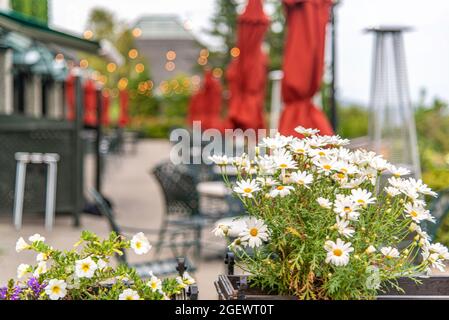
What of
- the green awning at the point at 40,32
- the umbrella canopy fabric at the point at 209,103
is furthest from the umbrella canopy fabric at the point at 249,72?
the umbrella canopy fabric at the point at 209,103

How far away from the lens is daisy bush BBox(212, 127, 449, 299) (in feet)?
4.89

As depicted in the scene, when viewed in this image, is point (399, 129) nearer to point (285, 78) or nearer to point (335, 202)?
point (285, 78)

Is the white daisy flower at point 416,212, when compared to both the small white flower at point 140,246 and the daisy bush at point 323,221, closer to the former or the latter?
the daisy bush at point 323,221

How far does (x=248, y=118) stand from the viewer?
791 centimetres

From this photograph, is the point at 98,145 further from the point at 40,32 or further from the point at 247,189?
the point at 247,189

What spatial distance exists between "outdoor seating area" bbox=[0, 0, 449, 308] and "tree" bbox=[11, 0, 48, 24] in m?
0.05

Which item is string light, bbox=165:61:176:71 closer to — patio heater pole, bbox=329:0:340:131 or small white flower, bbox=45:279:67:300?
patio heater pole, bbox=329:0:340:131

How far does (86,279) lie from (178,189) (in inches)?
170

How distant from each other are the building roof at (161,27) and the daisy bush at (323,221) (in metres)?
40.1

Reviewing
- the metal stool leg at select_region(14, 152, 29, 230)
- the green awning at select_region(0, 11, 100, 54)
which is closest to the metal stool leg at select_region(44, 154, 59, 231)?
the metal stool leg at select_region(14, 152, 29, 230)

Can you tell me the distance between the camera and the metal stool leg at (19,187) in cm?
730

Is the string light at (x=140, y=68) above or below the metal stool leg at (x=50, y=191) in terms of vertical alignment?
above

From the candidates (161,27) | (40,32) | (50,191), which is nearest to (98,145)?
(50,191)
